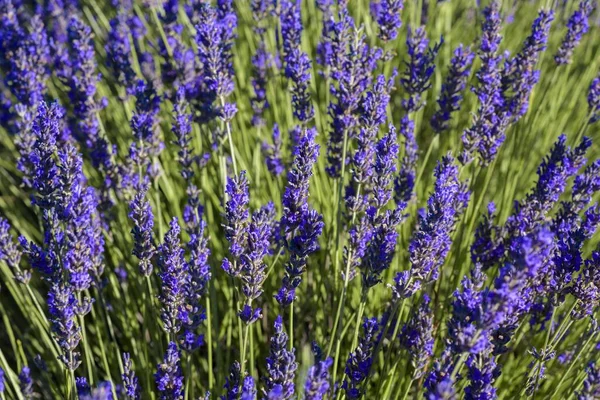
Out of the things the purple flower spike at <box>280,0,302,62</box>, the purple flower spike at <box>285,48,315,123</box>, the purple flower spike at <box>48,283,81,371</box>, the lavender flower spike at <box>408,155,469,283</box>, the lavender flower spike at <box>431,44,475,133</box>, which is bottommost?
the lavender flower spike at <box>408,155,469,283</box>

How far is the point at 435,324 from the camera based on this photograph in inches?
93.7

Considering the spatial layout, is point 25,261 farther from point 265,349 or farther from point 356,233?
point 356,233

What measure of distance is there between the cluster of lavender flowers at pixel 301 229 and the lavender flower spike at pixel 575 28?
0.04 feet

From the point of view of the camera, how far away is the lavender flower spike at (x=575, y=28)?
263 cm

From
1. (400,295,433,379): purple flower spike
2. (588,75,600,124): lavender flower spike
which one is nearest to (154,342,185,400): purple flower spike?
(400,295,433,379): purple flower spike

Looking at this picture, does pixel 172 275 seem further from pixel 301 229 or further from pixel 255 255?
pixel 301 229

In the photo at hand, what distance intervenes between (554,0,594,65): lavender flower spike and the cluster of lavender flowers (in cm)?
1

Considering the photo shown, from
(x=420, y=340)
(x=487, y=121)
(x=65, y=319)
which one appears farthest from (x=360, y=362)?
(x=487, y=121)

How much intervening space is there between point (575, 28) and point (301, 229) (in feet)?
6.20

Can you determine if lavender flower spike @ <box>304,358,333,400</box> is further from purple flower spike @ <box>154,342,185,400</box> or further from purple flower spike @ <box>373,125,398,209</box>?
purple flower spike @ <box>373,125,398,209</box>

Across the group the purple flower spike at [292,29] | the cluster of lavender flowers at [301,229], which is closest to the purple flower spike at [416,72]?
the cluster of lavender flowers at [301,229]

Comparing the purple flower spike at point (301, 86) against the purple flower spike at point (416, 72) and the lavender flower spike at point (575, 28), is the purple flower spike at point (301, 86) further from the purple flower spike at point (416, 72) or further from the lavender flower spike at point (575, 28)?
the lavender flower spike at point (575, 28)

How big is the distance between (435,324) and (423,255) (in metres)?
0.85

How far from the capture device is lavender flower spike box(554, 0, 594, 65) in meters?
2.63
